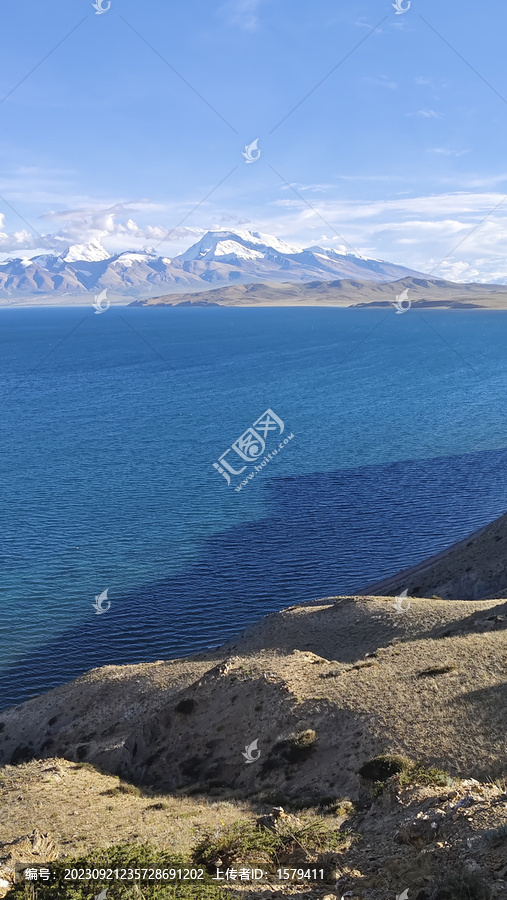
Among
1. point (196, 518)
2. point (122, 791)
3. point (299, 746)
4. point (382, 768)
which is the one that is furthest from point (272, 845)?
point (196, 518)

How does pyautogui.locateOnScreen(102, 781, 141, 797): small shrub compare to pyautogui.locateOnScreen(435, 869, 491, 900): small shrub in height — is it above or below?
above

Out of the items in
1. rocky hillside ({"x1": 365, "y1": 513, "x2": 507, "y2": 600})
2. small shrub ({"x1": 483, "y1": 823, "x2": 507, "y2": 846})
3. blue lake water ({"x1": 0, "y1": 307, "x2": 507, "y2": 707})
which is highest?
blue lake water ({"x1": 0, "y1": 307, "x2": 507, "y2": 707})

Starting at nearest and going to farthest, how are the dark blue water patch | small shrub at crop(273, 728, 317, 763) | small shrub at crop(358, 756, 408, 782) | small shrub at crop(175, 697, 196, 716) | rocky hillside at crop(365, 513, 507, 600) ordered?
small shrub at crop(358, 756, 408, 782)
small shrub at crop(273, 728, 317, 763)
small shrub at crop(175, 697, 196, 716)
the dark blue water patch
rocky hillside at crop(365, 513, 507, 600)

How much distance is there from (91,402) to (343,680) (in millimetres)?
153406

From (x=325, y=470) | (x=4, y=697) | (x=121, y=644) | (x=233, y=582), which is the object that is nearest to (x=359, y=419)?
(x=325, y=470)

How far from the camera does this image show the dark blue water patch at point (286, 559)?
65875 millimetres

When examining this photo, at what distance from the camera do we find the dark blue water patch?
65.9 meters

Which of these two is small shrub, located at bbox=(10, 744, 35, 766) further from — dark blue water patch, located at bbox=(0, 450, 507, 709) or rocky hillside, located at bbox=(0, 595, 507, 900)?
dark blue water patch, located at bbox=(0, 450, 507, 709)

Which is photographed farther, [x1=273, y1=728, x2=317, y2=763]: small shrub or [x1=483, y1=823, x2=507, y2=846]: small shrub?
[x1=273, y1=728, x2=317, y2=763]: small shrub

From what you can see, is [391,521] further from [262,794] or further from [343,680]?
[262,794]

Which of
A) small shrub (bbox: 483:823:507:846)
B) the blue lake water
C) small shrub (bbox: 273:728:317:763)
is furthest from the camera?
the blue lake water

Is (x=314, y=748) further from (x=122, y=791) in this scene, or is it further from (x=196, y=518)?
(x=196, y=518)

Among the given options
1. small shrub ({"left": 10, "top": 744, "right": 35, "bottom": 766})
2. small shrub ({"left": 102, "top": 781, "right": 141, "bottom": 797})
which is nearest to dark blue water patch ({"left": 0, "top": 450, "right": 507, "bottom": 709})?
small shrub ({"left": 10, "top": 744, "right": 35, "bottom": 766})

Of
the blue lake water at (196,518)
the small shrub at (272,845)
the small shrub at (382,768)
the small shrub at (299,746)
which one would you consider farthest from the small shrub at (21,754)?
the small shrub at (382,768)
